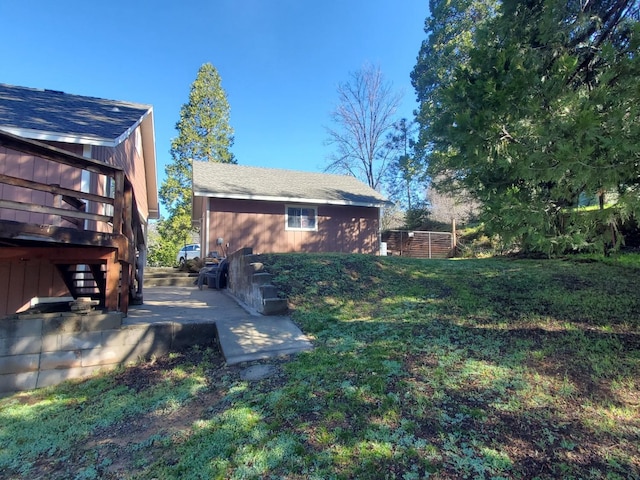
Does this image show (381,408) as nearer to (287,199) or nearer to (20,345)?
(20,345)

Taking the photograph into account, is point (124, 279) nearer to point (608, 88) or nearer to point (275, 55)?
point (608, 88)

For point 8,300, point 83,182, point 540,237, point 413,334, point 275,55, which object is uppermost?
point 275,55

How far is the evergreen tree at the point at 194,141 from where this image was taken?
22.6 m

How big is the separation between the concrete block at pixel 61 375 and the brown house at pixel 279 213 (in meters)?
7.71

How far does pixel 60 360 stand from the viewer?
12.3 feet

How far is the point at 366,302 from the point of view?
218 inches

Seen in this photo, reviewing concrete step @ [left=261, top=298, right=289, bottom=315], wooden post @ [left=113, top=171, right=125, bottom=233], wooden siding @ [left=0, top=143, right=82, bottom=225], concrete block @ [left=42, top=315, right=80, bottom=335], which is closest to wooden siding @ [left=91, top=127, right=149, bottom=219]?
wooden siding @ [left=0, top=143, right=82, bottom=225]

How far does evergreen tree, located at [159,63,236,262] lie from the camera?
888 inches

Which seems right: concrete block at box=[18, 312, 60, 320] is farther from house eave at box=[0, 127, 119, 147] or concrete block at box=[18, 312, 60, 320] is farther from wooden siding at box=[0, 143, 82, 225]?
house eave at box=[0, 127, 119, 147]

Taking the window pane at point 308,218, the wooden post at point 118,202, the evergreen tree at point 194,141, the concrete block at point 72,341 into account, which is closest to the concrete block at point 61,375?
the concrete block at point 72,341

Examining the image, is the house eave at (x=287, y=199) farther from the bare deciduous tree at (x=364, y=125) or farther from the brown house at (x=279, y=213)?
the bare deciduous tree at (x=364, y=125)

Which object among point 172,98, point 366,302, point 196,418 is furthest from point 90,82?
point 196,418

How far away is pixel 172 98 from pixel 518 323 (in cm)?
2513

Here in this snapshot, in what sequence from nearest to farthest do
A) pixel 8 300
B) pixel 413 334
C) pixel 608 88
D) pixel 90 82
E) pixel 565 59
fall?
pixel 608 88
pixel 565 59
pixel 413 334
pixel 8 300
pixel 90 82
